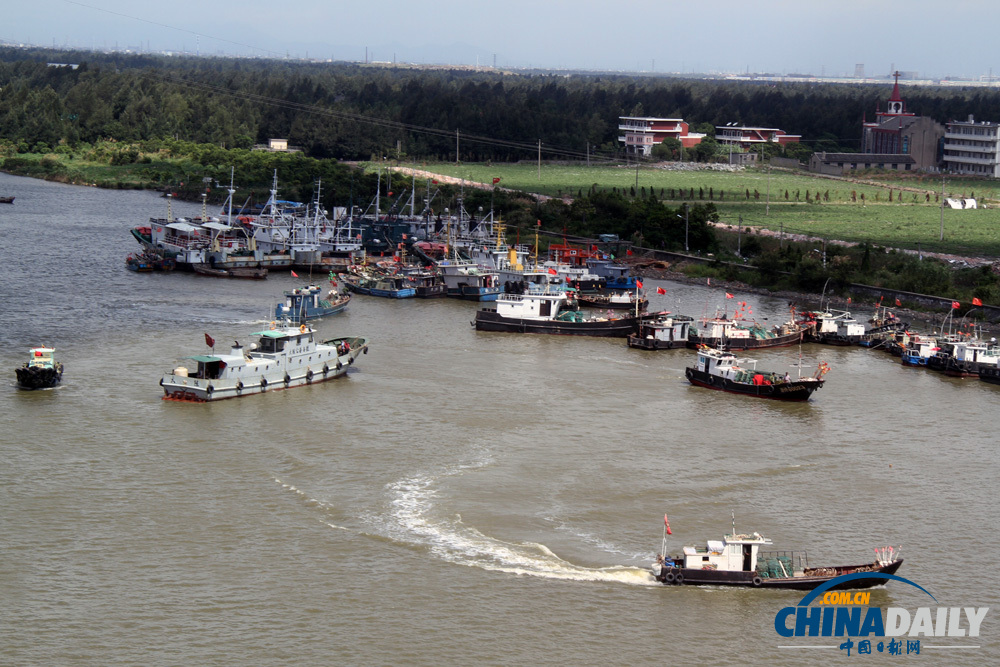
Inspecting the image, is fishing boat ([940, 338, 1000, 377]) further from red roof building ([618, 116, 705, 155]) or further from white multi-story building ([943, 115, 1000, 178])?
red roof building ([618, 116, 705, 155])

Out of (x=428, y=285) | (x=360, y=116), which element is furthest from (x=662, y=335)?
(x=360, y=116)

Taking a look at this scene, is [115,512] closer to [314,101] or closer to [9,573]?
[9,573]

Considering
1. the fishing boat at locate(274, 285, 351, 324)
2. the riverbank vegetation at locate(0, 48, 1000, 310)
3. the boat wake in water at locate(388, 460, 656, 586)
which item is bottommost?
the boat wake in water at locate(388, 460, 656, 586)

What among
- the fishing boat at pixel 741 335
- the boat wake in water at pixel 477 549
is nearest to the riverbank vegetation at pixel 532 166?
the fishing boat at pixel 741 335

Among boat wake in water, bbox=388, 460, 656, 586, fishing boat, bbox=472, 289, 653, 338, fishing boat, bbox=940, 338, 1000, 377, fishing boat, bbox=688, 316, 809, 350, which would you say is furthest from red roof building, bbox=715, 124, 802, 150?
boat wake in water, bbox=388, 460, 656, 586

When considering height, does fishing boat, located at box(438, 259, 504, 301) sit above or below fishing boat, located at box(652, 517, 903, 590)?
above

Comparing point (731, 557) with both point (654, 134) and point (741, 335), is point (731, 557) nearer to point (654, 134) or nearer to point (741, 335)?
point (741, 335)

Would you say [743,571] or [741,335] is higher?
[741,335]
